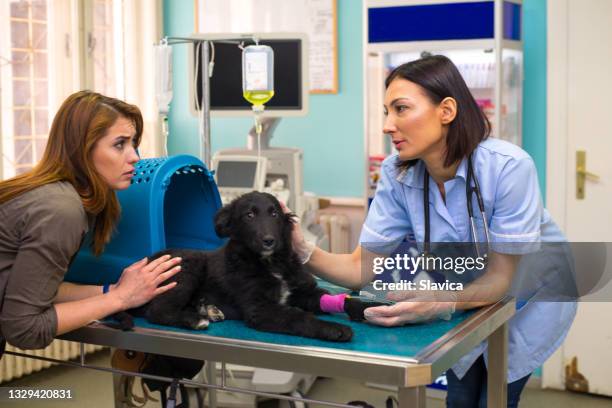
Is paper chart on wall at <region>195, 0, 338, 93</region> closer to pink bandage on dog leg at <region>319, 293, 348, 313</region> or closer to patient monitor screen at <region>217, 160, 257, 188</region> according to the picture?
patient monitor screen at <region>217, 160, 257, 188</region>

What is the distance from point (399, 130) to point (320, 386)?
215 cm

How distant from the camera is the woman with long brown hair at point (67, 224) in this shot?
1566 mm

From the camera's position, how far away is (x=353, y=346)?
146 centimetres

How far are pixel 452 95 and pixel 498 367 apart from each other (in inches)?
25.5

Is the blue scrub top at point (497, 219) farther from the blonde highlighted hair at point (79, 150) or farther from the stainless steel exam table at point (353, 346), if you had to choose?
the blonde highlighted hair at point (79, 150)

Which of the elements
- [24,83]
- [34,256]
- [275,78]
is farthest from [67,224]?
[24,83]

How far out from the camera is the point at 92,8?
404 centimetres

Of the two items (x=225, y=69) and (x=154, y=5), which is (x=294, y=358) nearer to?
(x=225, y=69)

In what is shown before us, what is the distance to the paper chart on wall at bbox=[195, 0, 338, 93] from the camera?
4125mm

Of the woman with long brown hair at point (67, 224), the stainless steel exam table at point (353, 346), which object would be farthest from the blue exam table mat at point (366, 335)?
the woman with long brown hair at point (67, 224)

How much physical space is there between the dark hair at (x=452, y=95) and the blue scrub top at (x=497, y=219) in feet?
0.10

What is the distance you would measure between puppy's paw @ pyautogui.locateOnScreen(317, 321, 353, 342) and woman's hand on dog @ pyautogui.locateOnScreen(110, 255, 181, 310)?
0.39 metres

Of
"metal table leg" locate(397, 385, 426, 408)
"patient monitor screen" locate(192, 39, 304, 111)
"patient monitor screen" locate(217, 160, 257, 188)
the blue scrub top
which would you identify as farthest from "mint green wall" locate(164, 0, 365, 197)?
"metal table leg" locate(397, 385, 426, 408)

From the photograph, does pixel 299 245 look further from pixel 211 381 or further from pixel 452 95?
pixel 211 381
